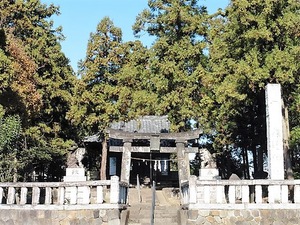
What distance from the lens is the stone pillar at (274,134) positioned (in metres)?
11.7

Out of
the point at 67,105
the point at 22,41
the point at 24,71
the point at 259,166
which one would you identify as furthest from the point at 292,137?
the point at 22,41

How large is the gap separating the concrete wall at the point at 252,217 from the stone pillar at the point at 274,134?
993 mm

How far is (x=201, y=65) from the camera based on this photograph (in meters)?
19.2

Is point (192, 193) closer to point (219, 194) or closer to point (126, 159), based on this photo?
point (219, 194)

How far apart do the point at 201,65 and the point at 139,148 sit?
4.91 metres

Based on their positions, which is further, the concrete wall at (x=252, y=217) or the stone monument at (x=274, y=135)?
the stone monument at (x=274, y=135)

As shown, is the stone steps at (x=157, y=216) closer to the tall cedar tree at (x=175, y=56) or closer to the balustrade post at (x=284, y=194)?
the balustrade post at (x=284, y=194)

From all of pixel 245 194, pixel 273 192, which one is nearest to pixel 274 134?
pixel 273 192

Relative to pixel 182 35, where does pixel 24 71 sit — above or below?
below

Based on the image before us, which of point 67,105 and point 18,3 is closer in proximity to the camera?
point 18,3

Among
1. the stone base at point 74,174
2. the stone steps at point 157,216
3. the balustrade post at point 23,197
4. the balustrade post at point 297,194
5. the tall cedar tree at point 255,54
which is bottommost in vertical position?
the stone steps at point 157,216

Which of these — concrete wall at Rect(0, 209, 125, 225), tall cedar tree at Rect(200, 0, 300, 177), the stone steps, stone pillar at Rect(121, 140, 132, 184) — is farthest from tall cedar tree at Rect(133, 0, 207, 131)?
concrete wall at Rect(0, 209, 125, 225)

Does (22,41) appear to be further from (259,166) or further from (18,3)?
(259,166)

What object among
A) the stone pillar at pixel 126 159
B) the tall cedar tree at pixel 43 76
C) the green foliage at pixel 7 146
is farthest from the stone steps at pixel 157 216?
the tall cedar tree at pixel 43 76
